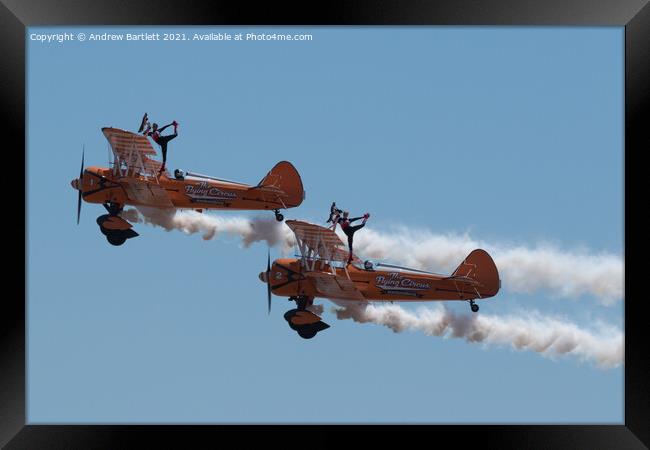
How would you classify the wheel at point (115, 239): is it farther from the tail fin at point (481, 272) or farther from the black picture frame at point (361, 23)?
the tail fin at point (481, 272)

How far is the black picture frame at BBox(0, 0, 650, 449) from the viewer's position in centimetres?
2817

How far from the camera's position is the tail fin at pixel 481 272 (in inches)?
1405

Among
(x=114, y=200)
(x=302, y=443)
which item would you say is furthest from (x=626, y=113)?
(x=114, y=200)

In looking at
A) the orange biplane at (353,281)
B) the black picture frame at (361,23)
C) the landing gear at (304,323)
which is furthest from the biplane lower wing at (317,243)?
the black picture frame at (361,23)

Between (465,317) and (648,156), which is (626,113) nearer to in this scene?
(648,156)

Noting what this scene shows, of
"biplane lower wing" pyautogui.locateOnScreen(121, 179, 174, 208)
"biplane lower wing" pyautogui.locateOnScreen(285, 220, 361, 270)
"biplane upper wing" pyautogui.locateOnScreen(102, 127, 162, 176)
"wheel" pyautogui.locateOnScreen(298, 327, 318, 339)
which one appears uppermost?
"biplane upper wing" pyautogui.locateOnScreen(102, 127, 162, 176)

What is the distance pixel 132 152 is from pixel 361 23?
1009 centimetres

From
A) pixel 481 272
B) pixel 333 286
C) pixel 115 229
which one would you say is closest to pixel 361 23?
pixel 333 286

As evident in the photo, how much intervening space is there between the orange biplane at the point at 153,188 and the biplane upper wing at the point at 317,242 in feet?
8.73

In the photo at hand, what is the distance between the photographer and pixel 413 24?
92.9 ft

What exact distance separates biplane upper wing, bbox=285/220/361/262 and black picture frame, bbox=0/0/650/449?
22.5 feet

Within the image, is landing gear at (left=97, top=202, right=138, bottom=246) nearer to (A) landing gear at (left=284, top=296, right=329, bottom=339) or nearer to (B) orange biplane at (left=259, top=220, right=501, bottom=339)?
(B) orange biplane at (left=259, top=220, right=501, bottom=339)

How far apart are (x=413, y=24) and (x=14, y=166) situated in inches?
328

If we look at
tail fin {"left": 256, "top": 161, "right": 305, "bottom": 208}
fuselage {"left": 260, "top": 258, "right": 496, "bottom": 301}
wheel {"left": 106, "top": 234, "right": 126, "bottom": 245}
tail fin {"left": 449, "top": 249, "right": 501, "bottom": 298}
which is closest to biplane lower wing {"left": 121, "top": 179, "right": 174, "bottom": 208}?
wheel {"left": 106, "top": 234, "right": 126, "bottom": 245}
